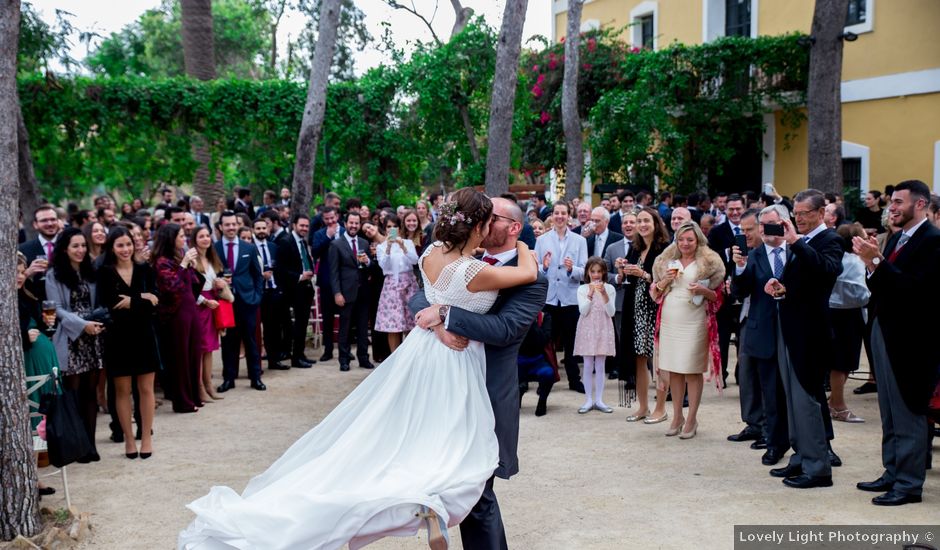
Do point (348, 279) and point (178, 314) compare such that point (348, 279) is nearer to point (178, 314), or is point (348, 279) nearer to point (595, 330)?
point (178, 314)

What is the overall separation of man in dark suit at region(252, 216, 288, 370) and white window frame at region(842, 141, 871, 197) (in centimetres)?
1290

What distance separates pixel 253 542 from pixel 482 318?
4.86 feet

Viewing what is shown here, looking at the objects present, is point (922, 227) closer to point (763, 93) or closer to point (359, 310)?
point (359, 310)

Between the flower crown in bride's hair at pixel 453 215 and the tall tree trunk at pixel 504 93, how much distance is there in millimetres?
9203

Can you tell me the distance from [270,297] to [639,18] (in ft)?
55.2

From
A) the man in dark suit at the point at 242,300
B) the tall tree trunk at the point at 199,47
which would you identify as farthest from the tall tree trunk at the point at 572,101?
the man in dark suit at the point at 242,300

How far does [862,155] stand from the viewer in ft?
61.3

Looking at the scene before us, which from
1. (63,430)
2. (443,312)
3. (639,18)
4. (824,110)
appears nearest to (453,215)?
(443,312)

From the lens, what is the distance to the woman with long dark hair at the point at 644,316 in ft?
26.8

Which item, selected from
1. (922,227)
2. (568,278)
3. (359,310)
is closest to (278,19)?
(359,310)

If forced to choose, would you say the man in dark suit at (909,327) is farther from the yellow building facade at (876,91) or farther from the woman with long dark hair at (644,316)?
the yellow building facade at (876,91)

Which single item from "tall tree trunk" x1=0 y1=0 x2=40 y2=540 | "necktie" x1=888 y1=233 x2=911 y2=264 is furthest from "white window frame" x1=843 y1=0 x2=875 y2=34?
"tall tree trunk" x1=0 y1=0 x2=40 y2=540

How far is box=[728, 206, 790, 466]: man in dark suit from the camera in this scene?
6719 mm

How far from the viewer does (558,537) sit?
17.4ft
